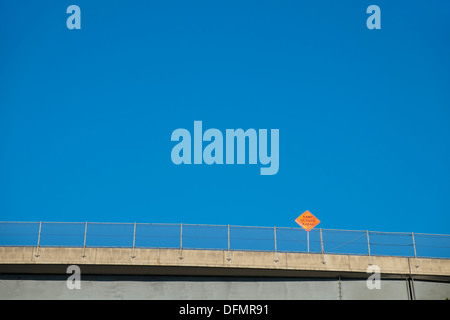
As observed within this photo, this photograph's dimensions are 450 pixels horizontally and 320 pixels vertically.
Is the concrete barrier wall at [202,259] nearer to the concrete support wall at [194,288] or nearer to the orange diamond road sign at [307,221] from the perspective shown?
the concrete support wall at [194,288]

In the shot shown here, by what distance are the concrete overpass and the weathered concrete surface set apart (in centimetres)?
5

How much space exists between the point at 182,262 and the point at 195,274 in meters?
1.30

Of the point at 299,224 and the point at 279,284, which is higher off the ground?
the point at 299,224

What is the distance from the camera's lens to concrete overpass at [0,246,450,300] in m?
33.4

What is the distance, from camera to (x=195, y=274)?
34.4 m

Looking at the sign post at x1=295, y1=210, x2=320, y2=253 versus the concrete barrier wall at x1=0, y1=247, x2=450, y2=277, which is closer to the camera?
the concrete barrier wall at x1=0, y1=247, x2=450, y2=277

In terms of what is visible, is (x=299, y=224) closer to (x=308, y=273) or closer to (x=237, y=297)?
(x=308, y=273)

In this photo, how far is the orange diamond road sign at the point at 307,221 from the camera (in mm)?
36656

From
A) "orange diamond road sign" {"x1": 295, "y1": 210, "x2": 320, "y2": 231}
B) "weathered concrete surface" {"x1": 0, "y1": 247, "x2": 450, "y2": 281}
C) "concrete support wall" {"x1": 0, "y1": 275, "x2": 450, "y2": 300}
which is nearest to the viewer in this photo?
"weathered concrete surface" {"x1": 0, "y1": 247, "x2": 450, "y2": 281}

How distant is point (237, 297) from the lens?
3425 centimetres

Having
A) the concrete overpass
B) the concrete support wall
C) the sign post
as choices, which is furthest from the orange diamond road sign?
the concrete support wall

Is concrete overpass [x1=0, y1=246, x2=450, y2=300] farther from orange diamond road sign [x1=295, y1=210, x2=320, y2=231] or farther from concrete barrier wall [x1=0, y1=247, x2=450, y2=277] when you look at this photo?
orange diamond road sign [x1=295, y1=210, x2=320, y2=231]

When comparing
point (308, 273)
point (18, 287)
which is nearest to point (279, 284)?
point (308, 273)
